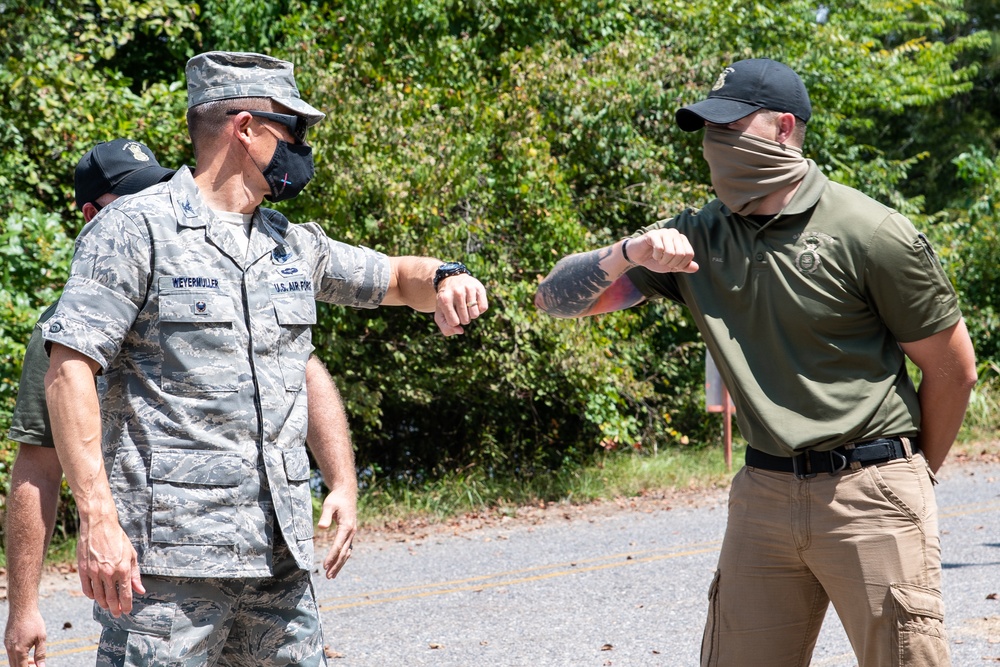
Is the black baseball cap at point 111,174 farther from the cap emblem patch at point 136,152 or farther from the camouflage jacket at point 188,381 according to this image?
the camouflage jacket at point 188,381

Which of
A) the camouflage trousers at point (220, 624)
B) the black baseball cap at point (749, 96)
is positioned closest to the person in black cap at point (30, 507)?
the camouflage trousers at point (220, 624)

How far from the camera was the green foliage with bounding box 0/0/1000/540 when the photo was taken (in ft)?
31.2

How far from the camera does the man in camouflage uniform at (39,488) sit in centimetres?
284

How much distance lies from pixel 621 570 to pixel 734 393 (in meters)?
4.55

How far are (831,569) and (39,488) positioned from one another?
6.98ft

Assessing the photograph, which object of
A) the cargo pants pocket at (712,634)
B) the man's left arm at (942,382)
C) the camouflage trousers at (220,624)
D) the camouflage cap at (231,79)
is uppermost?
the camouflage cap at (231,79)

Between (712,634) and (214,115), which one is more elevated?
(214,115)

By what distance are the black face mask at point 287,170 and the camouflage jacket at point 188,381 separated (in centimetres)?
19

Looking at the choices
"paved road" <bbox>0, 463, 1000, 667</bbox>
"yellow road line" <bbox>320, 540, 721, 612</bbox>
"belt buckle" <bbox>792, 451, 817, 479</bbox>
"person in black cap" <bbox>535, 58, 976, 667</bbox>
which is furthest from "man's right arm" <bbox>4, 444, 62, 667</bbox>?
"yellow road line" <bbox>320, 540, 721, 612</bbox>

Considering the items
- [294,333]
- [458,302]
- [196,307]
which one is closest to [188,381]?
[196,307]

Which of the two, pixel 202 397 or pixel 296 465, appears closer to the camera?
pixel 202 397

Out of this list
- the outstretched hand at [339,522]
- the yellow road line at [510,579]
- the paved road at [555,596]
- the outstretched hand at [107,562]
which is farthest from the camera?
the yellow road line at [510,579]

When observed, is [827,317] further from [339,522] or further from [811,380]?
[339,522]

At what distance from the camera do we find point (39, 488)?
290 cm
